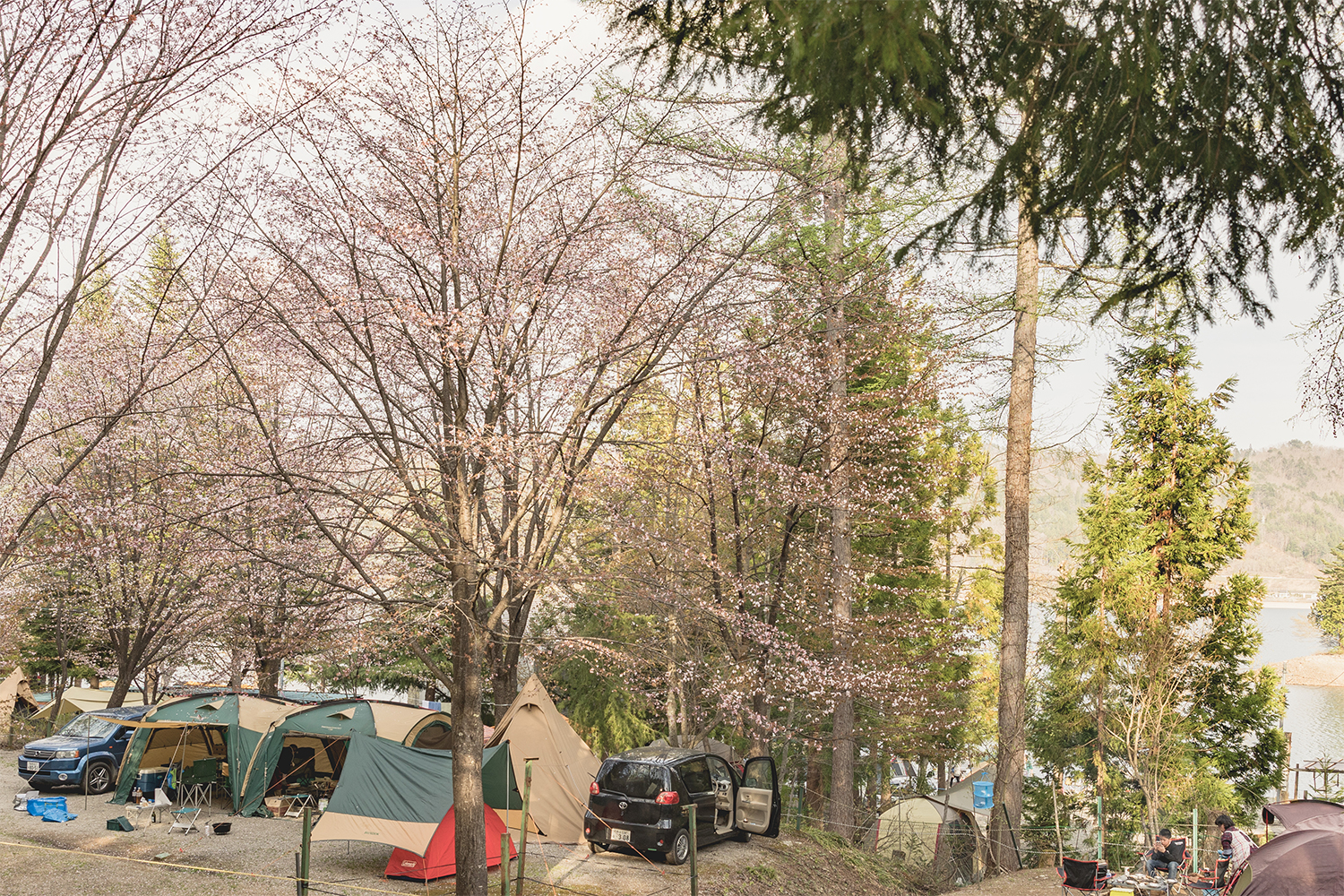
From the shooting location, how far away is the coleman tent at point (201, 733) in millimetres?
15516

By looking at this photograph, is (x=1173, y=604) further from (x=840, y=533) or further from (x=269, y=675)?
(x=269, y=675)

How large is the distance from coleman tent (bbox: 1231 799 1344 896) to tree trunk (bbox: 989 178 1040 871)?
464 centimetres

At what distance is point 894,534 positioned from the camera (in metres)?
21.7

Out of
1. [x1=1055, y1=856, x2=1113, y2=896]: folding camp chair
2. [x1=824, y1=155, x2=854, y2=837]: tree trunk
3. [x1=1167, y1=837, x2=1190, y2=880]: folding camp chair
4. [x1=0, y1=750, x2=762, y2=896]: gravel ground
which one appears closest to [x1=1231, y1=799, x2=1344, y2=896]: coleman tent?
[x1=1167, y1=837, x2=1190, y2=880]: folding camp chair

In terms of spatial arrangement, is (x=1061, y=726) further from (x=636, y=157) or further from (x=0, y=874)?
(x=0, y=874)

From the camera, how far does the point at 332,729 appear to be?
50.3 feet

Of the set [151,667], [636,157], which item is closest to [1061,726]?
[636,157]

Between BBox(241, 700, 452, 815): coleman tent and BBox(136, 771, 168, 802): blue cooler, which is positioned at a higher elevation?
BBox(241, 700, 452, 815): coleman tent

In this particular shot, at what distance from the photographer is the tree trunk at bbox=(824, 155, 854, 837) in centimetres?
1589

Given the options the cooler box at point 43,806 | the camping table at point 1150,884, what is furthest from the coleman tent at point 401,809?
the camping table at point 1150,884

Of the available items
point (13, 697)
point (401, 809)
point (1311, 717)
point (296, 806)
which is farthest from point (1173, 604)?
point (1311, 717)

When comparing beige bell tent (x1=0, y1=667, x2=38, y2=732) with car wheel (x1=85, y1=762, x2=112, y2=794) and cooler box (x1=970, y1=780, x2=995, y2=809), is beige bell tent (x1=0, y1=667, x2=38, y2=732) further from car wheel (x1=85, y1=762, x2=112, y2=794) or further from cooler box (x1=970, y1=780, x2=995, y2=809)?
cooler box (x1=970, y1=780, x2=995, y2=809)

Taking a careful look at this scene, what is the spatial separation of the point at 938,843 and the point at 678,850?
807cm

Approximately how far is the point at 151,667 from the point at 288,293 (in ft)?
56.6
